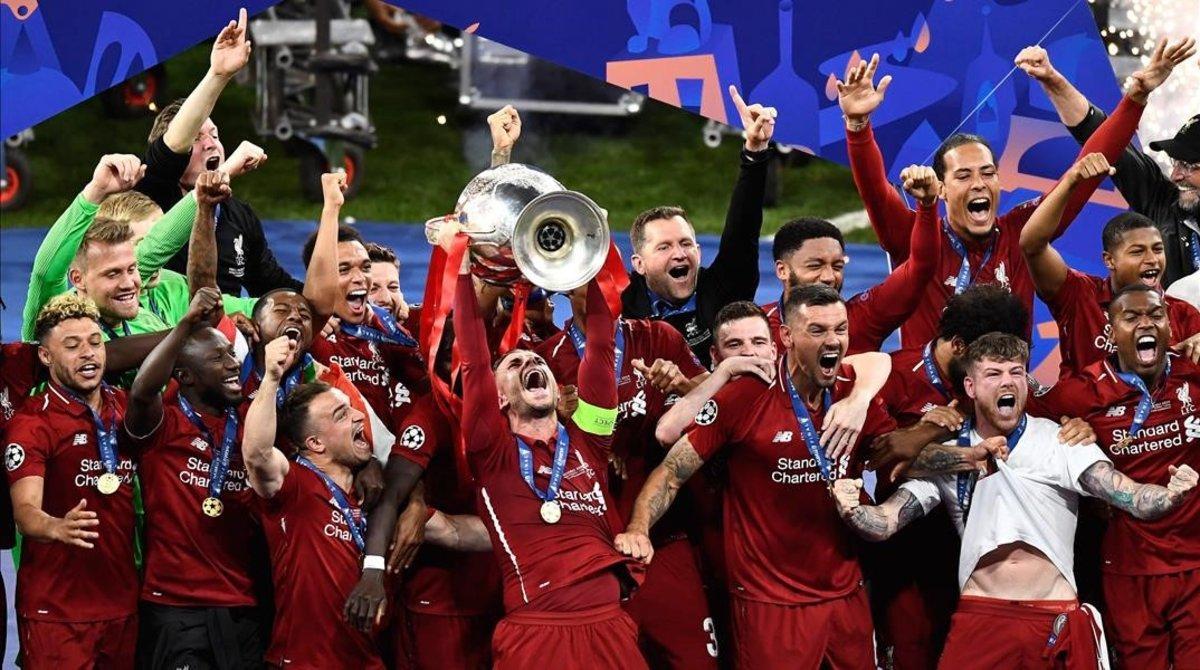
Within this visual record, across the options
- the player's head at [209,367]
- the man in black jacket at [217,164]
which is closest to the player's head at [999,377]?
the player's head at [209,367]

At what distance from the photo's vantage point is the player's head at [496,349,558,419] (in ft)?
19.6

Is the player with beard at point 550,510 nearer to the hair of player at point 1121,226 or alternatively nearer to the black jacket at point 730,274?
the black jacket at point 730,274

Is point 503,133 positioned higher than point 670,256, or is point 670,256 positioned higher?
point 503,133

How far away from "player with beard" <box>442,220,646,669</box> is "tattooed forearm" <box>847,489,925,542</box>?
0.75m

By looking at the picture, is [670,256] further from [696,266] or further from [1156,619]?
[1156,619]

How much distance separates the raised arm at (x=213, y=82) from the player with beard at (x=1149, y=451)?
3.13m

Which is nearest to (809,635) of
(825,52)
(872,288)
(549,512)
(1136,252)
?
(549,512)

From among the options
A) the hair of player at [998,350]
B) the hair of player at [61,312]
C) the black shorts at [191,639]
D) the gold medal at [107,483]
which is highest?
the hair of player at [61,312]

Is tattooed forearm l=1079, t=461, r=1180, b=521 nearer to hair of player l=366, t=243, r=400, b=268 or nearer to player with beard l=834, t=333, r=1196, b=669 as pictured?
player with beard l=834, t=333, r=1196, b=669

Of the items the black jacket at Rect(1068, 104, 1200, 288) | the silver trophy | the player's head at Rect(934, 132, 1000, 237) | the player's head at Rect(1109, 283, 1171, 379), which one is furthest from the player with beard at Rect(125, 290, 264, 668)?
the black jacket at Rect(1068, 104, 1200, 288)

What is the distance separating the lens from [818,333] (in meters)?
6.18

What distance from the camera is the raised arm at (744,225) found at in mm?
6742

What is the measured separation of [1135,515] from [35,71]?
447 centimetres

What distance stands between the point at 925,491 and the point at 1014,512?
301mm
